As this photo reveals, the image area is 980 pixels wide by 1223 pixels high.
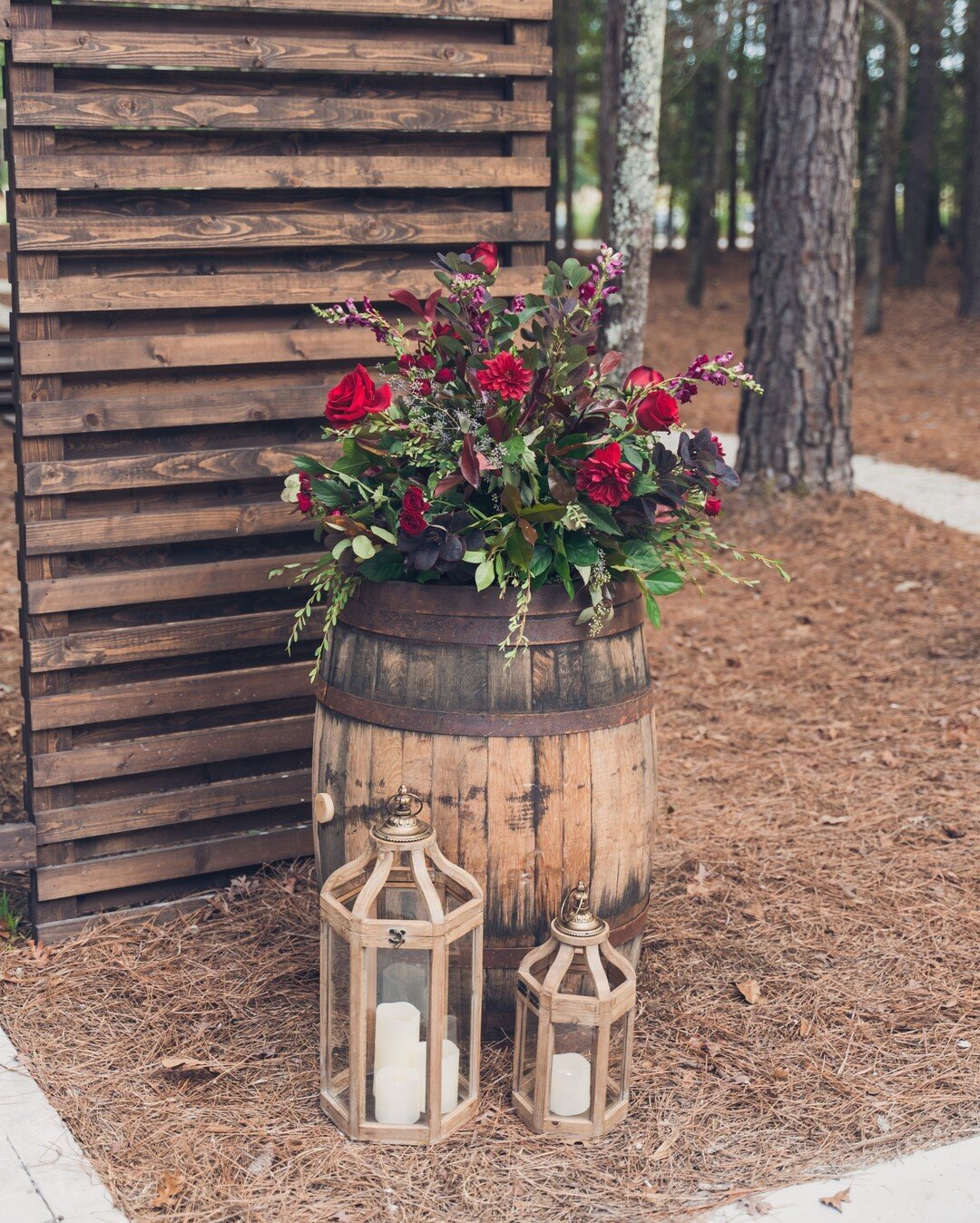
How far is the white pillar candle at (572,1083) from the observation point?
2842mm

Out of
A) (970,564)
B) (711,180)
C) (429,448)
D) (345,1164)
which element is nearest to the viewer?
(345,1164)

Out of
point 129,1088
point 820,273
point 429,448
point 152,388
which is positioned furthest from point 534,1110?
point 820,273

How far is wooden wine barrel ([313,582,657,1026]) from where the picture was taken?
9.37ft

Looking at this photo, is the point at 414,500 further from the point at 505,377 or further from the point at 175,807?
the point at 175,807

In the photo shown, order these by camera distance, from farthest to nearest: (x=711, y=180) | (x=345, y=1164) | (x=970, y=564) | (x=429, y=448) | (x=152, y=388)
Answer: (x=711, y=180) → (x=970, y=564) → (x=152, y=388) → (x=429, y=448) → (x=345, y=1164)

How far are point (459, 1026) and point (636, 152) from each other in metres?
4.85

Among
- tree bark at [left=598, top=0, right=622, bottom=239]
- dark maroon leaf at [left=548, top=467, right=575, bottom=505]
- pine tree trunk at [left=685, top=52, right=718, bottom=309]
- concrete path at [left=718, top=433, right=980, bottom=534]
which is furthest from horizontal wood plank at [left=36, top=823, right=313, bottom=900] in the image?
pine tree trunk at [left=685, top=52, right=718, bottom=309]

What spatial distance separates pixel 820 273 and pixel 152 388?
216 inches

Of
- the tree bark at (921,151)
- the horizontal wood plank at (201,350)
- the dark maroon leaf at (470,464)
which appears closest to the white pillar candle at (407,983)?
the dark maroon leaf at (470,464)

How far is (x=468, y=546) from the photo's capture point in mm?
2818

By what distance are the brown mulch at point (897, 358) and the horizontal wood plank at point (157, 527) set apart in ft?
25.6

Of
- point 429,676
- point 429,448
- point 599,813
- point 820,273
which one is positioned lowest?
point 599,813

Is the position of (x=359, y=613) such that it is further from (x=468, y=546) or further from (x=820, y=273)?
(x=820, y=273)

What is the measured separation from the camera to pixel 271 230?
11.9ft
